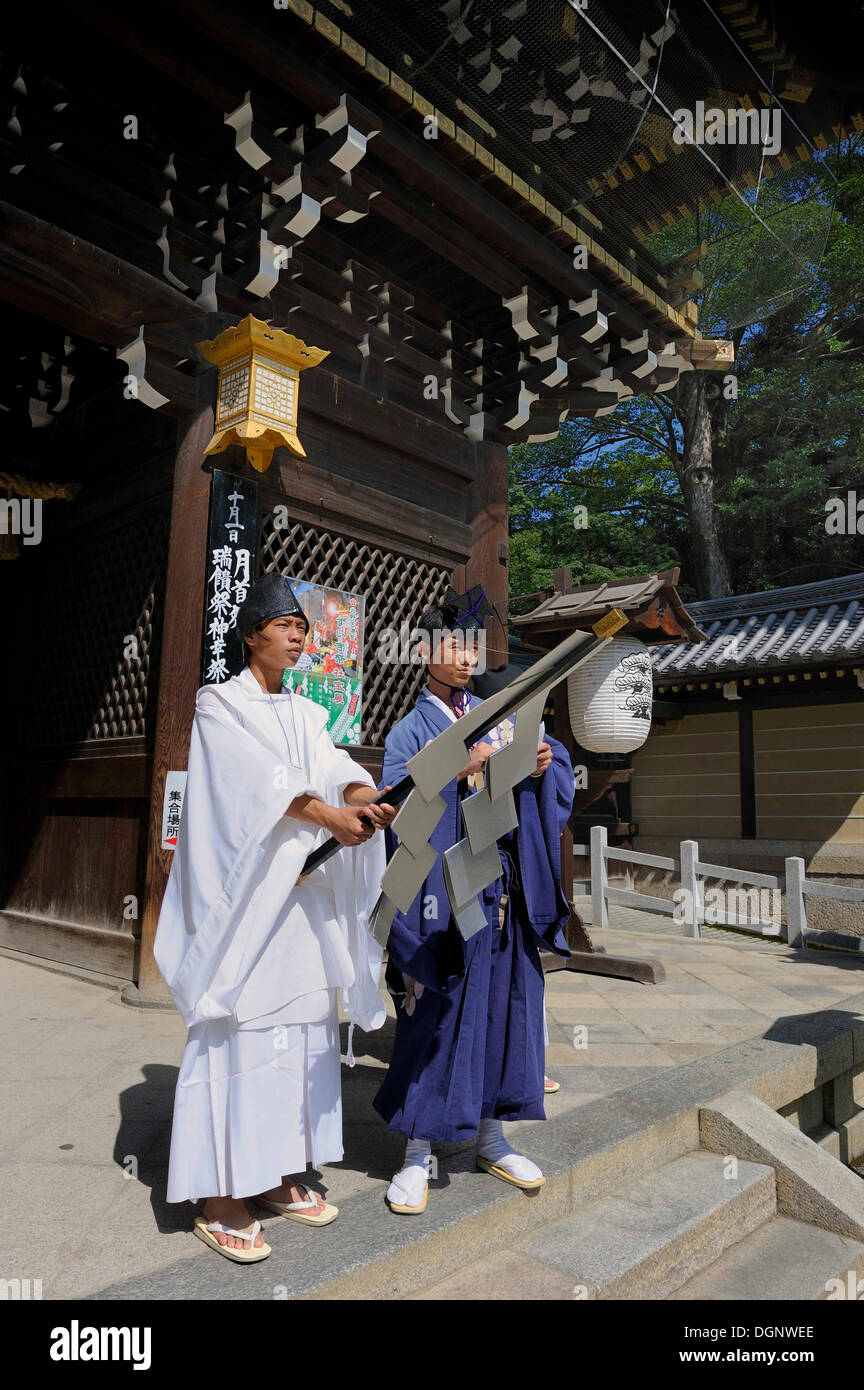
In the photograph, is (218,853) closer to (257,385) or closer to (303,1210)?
(303,1210)

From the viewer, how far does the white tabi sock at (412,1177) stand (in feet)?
8.43

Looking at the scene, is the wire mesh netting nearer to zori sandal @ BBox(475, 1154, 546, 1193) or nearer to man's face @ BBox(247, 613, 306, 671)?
man's face @ BBox(247, 613, 306, 671)

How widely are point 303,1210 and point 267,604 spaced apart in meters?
A: 1.90

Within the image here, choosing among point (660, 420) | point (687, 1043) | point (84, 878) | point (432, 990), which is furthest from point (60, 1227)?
point (660, 420)

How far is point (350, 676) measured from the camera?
6172 millimetres

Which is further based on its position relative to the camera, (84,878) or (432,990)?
(84,878)

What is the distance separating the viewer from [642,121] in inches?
227

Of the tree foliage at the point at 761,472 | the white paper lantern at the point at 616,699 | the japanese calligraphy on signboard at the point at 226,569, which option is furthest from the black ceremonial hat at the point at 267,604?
the tree foliage at the point at 761,472

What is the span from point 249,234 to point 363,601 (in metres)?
2.54

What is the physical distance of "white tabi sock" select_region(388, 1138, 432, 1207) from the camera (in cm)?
257

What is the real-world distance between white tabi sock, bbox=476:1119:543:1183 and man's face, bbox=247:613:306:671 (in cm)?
177

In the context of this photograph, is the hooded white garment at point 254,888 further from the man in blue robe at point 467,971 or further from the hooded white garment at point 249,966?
the man in blue robe at point 467,971

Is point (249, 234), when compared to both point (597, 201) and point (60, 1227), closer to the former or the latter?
point (597, 201)

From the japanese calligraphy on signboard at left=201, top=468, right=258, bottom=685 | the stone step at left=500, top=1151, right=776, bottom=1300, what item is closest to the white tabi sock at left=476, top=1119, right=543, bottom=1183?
the stone step at left=500, top=1151, right=776, bottom=1300
